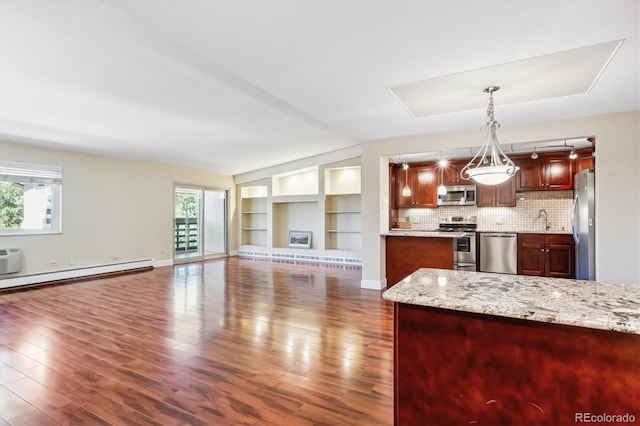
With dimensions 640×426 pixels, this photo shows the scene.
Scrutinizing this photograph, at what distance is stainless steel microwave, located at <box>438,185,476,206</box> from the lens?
6.54m

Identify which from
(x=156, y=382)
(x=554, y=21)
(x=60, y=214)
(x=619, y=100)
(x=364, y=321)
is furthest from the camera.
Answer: (x=60, y=214)

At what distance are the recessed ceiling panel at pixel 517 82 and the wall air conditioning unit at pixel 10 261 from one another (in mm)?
6311

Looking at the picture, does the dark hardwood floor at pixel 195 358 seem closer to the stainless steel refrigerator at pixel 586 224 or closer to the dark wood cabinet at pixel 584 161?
the stainless steel refrigerator at pixel 586 224

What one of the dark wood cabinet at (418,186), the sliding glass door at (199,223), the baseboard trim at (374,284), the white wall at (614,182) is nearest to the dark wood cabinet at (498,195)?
the dark wood cabinet at (418,186)

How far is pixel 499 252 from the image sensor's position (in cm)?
612

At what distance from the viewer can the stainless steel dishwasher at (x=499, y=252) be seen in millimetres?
6008

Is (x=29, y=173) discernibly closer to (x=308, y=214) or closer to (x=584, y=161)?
(x=308, y=214)

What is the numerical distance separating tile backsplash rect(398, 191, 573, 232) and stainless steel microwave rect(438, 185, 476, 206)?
305 millimetres

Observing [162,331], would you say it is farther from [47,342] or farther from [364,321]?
[364,321]

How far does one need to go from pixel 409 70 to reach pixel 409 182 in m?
4.82

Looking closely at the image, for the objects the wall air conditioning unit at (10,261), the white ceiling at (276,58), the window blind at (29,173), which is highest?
the white ceiling at (276,58)

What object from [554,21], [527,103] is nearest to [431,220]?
[527,103]

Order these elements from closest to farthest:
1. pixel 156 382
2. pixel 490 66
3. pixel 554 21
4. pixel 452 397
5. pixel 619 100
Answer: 1. pixel 452 397
2. pixel 554 21
3. pixel 156 382
4. pixel 490 66
5. pixel 619 100

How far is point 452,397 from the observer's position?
1408 millimetres
